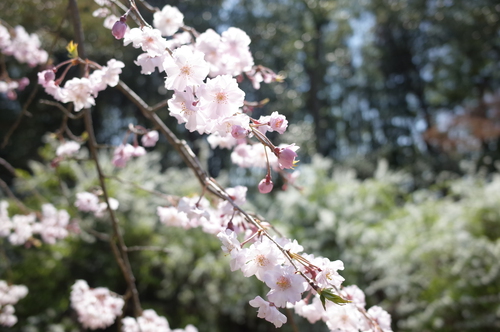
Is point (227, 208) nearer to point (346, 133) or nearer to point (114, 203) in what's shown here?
point (114, 203)

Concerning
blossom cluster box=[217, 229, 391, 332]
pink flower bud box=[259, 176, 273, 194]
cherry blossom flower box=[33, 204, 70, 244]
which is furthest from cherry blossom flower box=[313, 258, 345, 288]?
cherry blossom flower box=[33, 204, 70, 244]

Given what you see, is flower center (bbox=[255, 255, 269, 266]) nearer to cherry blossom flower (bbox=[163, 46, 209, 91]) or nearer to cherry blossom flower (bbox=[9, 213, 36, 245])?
cherry blossom flower (bbox=[163, 46, 209, 91])

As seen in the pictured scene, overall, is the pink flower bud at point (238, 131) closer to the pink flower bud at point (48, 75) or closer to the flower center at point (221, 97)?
the flower center at point (221, 97)

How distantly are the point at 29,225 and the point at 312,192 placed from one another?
6.19 ft

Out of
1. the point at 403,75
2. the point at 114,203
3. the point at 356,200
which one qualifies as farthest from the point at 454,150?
the point at 114,203

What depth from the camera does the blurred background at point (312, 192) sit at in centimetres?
205

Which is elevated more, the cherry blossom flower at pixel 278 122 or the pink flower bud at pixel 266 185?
the cherry blossom flower at pixel 278 122

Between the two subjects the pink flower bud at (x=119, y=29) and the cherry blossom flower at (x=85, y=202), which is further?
the cherry blossom flower at (x=85, y=202)

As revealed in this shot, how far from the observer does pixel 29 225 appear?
140 cm

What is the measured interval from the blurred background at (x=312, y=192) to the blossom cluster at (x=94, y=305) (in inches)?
9.9

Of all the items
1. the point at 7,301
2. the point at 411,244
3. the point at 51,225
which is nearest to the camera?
the point at 7,301

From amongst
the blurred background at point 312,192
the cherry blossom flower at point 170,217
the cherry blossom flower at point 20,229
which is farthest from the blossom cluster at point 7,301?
the cherry blossom flower at point 170,217

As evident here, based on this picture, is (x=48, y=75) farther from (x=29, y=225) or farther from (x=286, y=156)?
(x=29, y=225)

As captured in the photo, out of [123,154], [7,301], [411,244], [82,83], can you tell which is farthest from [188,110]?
[411,244]
